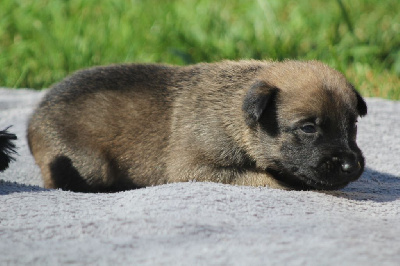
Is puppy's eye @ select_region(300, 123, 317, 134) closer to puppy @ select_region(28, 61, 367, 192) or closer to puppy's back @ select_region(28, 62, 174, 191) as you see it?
puppy @ select_region(28, 61, 367, 192)

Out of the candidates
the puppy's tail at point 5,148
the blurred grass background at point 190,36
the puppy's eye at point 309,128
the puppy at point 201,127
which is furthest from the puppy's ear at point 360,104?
the blurred grass background at point 190,36

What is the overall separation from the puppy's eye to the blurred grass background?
3.03m

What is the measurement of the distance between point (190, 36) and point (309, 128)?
3.95 meters

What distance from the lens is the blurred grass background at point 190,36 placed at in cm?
733

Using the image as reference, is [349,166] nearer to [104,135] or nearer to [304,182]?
[304,182]

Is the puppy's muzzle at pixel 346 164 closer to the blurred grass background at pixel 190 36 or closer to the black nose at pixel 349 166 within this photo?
the black nose at pixel 349 166

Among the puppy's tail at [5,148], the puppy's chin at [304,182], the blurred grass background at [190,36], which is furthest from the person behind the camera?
the blurred grass background at [190,36]

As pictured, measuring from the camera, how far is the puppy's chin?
3.89 m

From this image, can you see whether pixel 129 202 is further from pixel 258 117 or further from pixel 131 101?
pixel 131 101

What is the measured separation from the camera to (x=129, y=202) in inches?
138

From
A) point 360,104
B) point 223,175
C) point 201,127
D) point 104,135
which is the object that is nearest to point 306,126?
point 360,104

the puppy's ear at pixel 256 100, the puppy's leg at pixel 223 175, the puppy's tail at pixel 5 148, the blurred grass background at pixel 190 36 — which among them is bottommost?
the blurred grass background at pixel 190 36

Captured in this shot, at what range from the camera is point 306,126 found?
155 inches

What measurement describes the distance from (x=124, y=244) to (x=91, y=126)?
79.3 inches
